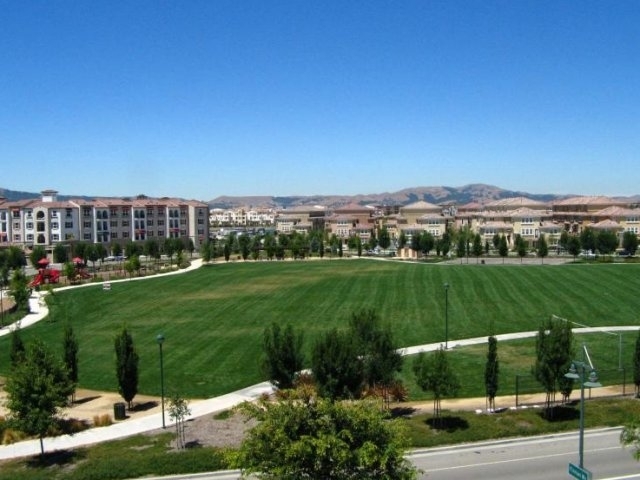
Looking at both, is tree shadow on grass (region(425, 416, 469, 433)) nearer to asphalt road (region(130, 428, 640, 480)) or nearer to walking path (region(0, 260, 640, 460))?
asphalt road (region(130, 428, 640, 480))

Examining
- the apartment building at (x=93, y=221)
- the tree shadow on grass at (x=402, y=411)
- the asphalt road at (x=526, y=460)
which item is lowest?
the tree shadow on grass at (x=402, y=411)

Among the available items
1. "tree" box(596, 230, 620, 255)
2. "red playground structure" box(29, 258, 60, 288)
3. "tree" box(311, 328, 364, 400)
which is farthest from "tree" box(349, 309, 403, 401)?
"tree" box(596, 230, 620, 255)

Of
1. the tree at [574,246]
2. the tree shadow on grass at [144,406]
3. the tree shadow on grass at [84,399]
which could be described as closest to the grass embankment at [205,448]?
the tree shadow on grass at [144,406]

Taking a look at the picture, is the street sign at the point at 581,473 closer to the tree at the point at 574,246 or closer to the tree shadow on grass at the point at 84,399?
the tree shadow on grass at the point at 84,399

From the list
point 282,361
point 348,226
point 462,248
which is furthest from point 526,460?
point 348,226

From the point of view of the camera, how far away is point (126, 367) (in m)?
30.5

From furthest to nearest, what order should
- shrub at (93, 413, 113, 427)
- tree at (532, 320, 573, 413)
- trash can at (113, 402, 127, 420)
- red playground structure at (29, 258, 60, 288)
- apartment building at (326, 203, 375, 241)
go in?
apartment building at (326, 203, 375, 241) → red playground structure at (29, 258, 60, 288) → trash can at (113, 402, 127, 420) → shrub at (93, 413, 113, 427) → tree at (532, 320, 573, 413)

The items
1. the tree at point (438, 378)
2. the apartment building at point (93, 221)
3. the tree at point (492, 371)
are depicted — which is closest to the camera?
the tree at point (438, 378)

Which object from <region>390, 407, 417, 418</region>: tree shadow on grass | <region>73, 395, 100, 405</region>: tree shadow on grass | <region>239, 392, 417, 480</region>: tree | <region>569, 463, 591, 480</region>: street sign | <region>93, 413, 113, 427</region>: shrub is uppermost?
<region>239, 392, 417, 480</region>: tree

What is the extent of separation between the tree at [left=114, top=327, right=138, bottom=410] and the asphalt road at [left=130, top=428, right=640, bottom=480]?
9.52 metres

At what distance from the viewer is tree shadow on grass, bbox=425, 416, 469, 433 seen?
26.4 m

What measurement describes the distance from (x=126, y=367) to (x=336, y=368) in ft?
35.7

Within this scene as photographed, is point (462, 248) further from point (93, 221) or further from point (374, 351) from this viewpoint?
point (374, 351)

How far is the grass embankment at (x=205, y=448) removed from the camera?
22406 mm
